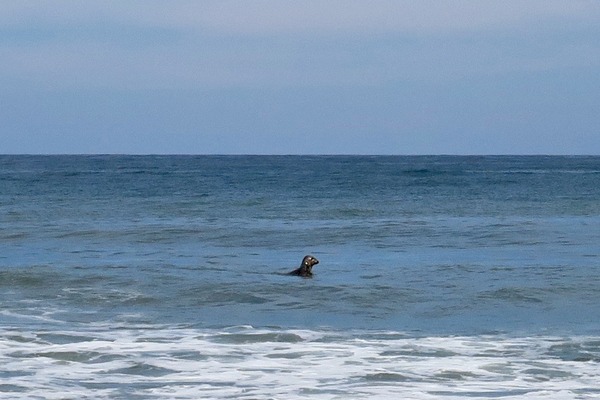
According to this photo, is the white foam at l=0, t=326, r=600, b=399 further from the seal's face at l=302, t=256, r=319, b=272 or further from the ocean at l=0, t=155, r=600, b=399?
the seal's face at l=302, t=256, r=319, b=272

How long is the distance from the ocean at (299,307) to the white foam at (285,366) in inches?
1.0

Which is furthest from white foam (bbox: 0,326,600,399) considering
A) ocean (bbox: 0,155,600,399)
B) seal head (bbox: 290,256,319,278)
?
seal head (bbox: 290,256,319,278)

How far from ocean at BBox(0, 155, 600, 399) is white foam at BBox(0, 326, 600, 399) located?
1.0 inches

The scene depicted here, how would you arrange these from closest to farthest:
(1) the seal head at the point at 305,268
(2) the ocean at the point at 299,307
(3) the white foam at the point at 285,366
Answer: (3) the white foam at the point at 285,366 < (2) the ocean at the point at 299,307 < (1) the seal head at the point at 305,268

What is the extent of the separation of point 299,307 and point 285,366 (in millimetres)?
3796

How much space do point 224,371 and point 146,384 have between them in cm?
84

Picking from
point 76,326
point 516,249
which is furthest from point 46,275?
point 516,249

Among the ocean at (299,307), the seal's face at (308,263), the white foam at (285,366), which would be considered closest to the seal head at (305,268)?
the seal's face at (308,263)

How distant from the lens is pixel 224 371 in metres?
9.91

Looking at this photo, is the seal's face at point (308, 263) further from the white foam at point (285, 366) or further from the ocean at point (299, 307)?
the white foam at point (285, 366)

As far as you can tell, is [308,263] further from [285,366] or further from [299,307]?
[285,366]

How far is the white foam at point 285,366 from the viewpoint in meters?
9.14

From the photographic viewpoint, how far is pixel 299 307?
13.9m

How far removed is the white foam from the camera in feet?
30.0
